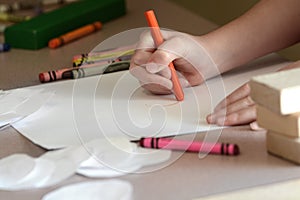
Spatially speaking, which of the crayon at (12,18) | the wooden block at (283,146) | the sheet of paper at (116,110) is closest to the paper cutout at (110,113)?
the sheet of paper at (116,110)

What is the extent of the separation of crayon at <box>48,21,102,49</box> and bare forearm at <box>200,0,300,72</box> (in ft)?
1.12

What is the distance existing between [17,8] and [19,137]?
29.1 inches

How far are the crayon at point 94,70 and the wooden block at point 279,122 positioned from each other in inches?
15.1

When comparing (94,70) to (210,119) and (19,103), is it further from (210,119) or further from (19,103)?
(210,119)

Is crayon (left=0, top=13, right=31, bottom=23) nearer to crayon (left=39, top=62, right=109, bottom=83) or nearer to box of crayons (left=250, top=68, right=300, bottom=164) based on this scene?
crayon (left=39, top=62, right=109, bottom=83)

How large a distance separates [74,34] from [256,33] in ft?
1.29

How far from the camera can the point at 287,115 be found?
2.51 feet

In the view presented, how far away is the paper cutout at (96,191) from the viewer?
29.5 inches

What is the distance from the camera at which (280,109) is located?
75cm

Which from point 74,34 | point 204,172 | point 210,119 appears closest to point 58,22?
point 74,34

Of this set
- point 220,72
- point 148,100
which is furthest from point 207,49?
point 148,100

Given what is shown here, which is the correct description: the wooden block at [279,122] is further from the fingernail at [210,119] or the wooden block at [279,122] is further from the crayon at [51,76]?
the crayon at [51,76]

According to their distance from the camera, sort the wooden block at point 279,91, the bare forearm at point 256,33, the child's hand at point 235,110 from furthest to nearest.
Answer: the bare forearm at point 256,33 < the child's hand at point 235,110 < the wooden block at point 279,91

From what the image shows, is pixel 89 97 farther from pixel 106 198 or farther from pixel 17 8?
pixel 17 8
